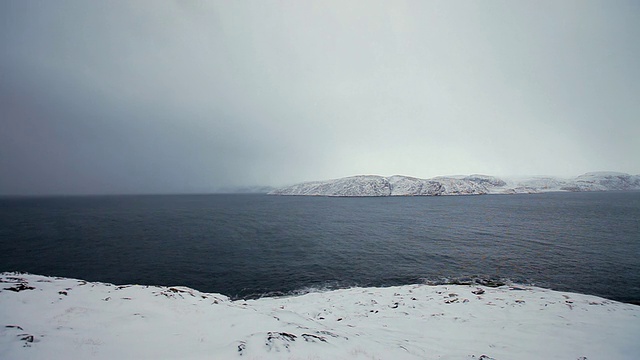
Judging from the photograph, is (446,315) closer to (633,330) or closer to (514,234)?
(633,330)

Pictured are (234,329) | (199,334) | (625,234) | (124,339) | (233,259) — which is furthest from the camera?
(625,234)

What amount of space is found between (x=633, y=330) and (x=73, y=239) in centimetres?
8090

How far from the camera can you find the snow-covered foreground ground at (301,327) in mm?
8734

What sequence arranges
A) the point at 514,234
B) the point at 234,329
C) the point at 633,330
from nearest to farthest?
the point at 234,329 < the point at 633,330 < the point at 514,234

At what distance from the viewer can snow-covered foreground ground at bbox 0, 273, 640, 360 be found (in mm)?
8734

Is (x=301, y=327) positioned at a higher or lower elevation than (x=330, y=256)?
higher

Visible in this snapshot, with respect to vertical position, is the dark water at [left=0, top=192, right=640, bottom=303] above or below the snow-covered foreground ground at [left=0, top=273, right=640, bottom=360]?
below

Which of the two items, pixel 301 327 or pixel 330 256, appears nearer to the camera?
pixel 301 327

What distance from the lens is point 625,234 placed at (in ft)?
158

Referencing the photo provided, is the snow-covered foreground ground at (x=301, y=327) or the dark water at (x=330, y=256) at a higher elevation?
the snow-covered foreground ground at (x=301, y=327)

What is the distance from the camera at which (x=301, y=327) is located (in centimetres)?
1230

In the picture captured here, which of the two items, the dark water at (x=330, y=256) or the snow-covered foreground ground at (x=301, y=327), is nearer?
the snow-covered foreground ground at (x=301, y=327)

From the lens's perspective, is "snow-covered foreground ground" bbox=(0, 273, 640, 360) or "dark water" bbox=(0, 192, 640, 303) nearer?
"snow-covered foreground ground" bbox=(0, 273, 640, 360)

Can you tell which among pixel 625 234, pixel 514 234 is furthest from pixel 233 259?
pixel 625 234
